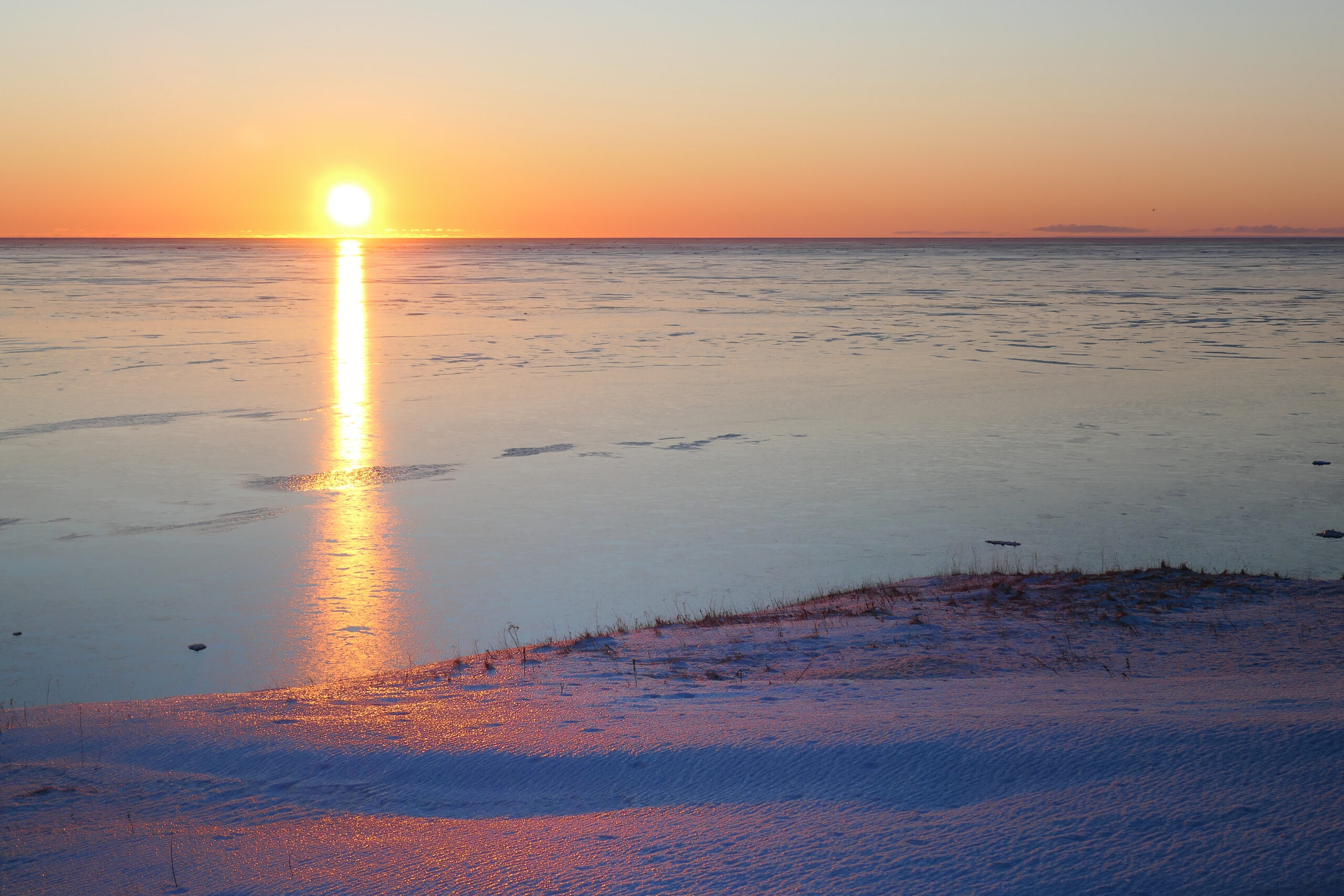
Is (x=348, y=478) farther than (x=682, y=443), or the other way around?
(x=682, y=443)

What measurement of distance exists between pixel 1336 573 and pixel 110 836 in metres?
9.12

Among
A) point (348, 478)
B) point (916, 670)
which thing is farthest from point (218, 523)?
point (916, 670)

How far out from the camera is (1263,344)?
2527 centimetres

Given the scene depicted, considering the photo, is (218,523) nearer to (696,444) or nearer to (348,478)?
(348,478)

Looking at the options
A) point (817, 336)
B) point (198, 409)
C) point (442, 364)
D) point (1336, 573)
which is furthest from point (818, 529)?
point (817, 336)

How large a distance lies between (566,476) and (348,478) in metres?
2.55

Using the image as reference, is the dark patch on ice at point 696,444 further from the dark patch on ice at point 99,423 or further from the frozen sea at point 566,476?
the dark patch on ice at point 99,423

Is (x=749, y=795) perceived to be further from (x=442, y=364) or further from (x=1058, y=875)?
(x=442, y=364)

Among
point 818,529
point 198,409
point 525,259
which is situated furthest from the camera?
point 525,259

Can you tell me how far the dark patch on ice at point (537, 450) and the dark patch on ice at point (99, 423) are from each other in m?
5.61

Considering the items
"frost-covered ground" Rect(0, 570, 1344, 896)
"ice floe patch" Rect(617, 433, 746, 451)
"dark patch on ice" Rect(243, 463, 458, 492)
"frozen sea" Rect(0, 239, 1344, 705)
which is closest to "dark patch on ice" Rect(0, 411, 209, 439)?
"frozen sea" Rect(0, 239, 1344, 705)

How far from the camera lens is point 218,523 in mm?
10273

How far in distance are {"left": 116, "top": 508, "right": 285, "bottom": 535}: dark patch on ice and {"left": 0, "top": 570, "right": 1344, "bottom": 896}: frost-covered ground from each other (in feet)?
14.5

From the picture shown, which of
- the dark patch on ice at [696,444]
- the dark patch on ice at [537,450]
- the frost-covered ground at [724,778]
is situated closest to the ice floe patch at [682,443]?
the dark patch on ice at [696,444]
